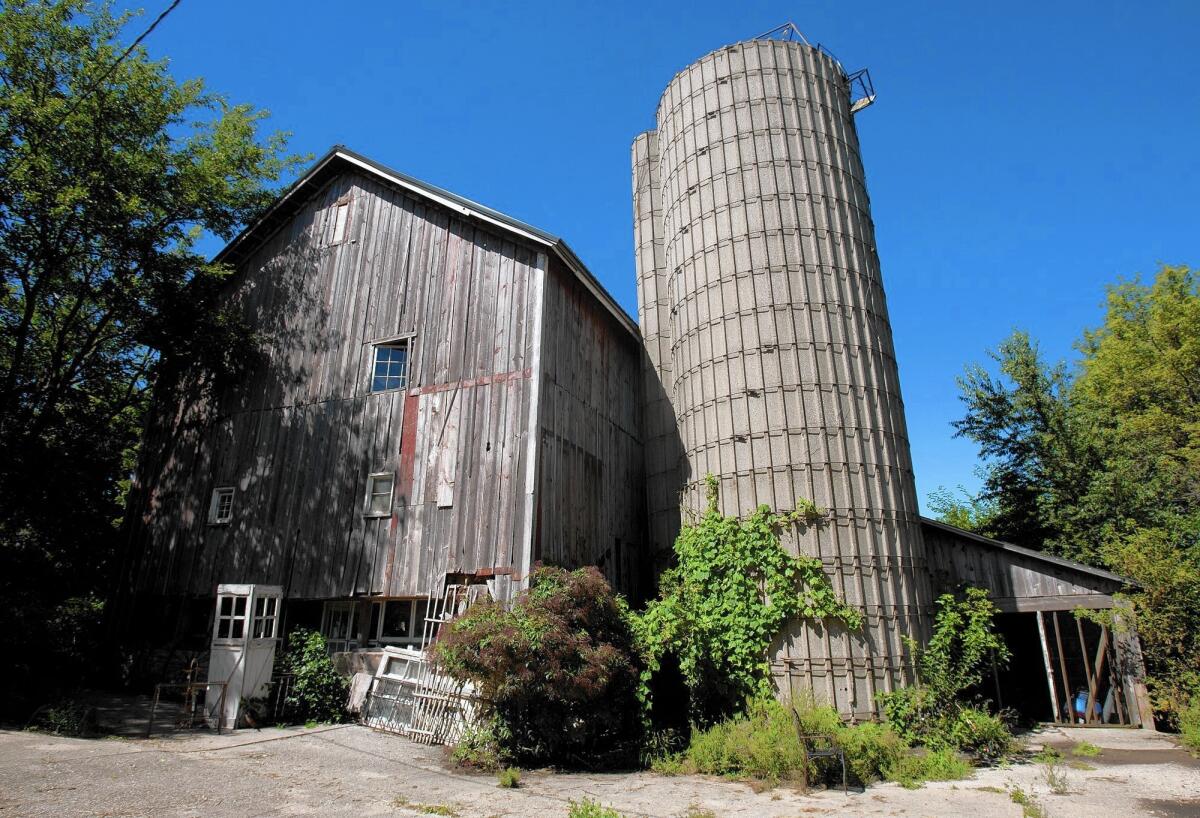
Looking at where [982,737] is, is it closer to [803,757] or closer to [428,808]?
[803,757]

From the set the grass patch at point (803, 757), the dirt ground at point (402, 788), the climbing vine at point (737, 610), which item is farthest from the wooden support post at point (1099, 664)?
the climbing vine at point (737, 610)

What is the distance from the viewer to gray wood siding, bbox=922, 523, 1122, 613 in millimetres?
14508

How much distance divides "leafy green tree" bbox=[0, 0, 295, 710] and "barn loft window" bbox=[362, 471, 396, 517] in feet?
A: 20.2

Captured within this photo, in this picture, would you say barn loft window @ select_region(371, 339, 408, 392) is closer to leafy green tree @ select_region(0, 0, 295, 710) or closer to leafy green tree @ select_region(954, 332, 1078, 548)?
leafy green tree @ select_region(0, 0, 295, 710)

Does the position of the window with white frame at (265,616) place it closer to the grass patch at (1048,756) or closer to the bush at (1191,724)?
the grass patch at (1048,756)

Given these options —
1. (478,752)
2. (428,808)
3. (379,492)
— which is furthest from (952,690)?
(379,492)

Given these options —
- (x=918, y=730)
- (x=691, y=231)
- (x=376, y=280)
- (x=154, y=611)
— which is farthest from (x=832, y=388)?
(x=154, y=611)

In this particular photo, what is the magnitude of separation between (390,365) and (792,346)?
9132 mm

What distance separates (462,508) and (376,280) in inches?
261

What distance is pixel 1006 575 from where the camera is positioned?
49.2 feet

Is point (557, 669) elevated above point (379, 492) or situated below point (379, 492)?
below

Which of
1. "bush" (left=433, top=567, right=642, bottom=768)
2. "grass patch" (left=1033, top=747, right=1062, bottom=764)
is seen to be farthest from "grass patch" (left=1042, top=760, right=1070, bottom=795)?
"bush" (left=433, top=567, right=642, bottom=768)

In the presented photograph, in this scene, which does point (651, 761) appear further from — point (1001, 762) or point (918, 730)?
point (1001, 762)

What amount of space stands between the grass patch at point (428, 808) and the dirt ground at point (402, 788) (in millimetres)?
24
